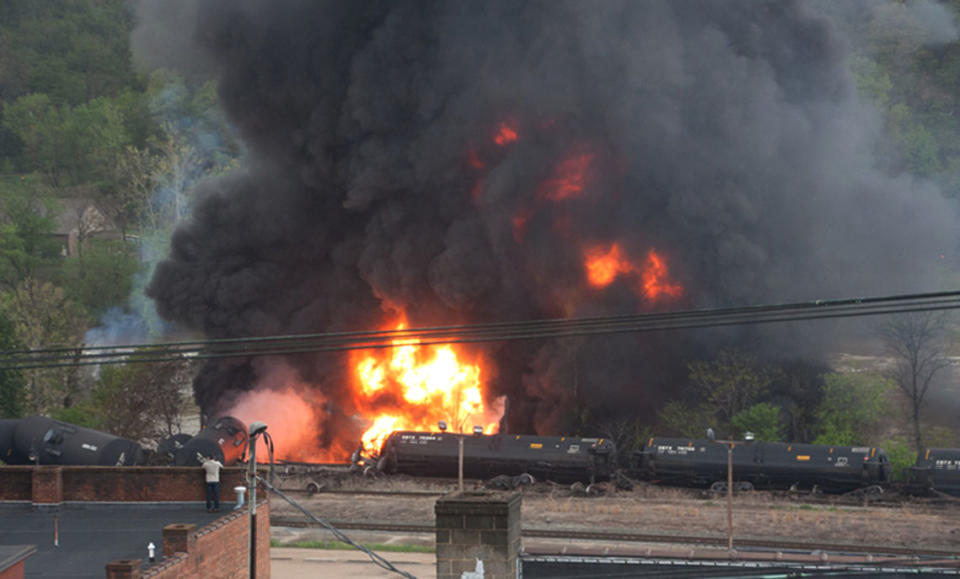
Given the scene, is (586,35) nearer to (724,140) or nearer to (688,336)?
(724,140)

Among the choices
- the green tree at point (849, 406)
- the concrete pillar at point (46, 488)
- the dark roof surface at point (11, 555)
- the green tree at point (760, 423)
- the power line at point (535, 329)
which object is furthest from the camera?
the green tree at point (849, 406)

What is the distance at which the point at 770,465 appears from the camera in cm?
4306

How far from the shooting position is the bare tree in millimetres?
57844

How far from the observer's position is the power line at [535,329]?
23906 millimetres

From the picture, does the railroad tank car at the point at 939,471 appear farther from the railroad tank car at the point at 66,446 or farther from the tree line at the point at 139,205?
the railroad tank car at the point at 66,446

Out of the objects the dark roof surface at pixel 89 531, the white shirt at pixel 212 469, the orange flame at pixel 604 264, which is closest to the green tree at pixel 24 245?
the orange flame at pixel 604 264

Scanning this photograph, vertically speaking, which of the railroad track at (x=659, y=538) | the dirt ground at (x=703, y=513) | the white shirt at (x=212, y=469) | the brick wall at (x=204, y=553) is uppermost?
the white shirt at (x=212, y=469)

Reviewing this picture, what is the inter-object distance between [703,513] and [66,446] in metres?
22.4

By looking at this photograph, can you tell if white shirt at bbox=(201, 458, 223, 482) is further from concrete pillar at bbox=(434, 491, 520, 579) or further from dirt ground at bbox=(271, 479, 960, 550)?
dirt ground at bbox=(271, 479, 960, 550)

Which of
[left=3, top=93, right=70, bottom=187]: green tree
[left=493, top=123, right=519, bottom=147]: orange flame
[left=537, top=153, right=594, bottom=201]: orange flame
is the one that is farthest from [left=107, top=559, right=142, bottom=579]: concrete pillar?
[left=3, top=93, right=70, bottom=187]: green tree

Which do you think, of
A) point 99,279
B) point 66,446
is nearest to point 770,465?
point 66,446

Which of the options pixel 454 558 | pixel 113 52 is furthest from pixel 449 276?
pixel 113 52

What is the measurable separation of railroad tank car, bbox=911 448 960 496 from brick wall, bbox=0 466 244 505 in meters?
26.8

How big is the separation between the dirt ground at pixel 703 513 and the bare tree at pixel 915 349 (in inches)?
633
